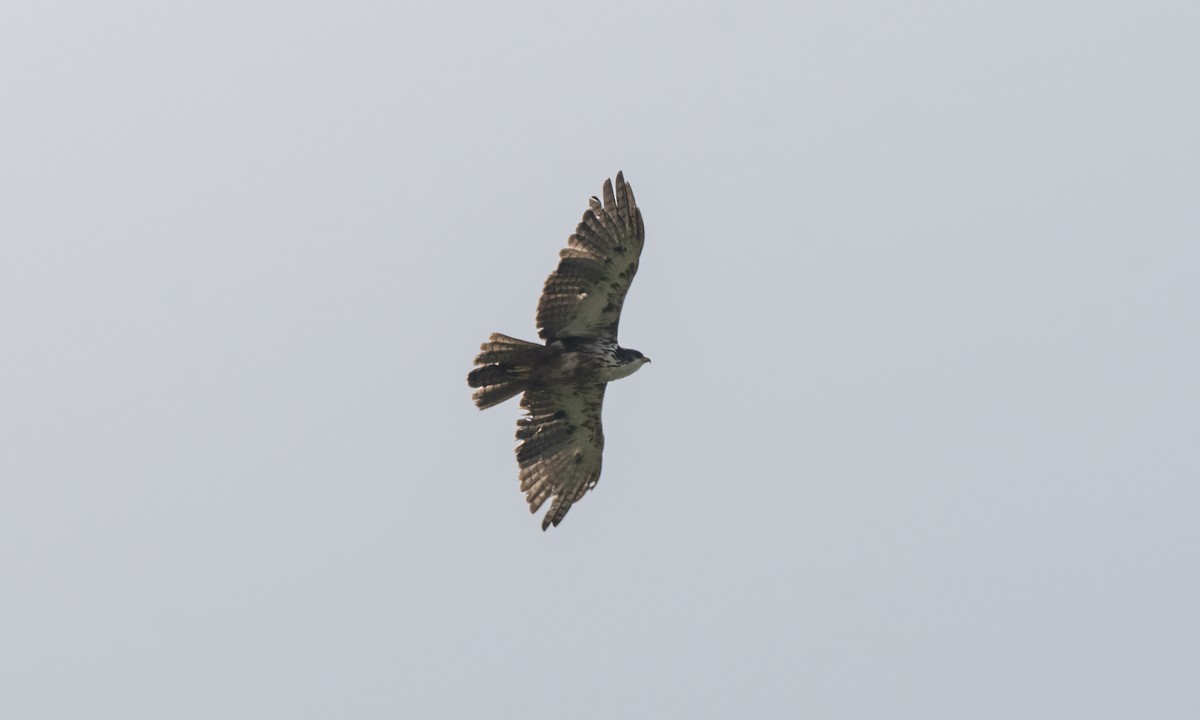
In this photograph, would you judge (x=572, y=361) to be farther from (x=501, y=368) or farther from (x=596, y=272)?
(x=596, y=272)

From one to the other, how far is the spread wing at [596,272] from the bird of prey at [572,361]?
0.01 metres

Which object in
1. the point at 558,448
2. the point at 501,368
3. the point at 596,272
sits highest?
the point at 596,272

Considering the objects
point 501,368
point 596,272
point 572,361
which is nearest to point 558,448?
point 572,361

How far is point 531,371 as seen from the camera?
2300 centimetres

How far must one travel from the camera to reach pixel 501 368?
22703mm

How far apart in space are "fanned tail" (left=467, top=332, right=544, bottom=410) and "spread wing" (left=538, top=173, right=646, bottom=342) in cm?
39

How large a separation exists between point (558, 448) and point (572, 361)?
181 cm

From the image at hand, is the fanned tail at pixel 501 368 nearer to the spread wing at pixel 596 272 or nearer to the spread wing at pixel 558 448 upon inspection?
the spread wing at pixel 596 272

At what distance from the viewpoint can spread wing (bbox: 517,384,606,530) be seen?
24016 millimetres

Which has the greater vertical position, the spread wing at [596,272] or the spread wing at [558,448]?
the spread wing at [596,272]

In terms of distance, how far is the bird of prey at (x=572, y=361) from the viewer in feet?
72.8

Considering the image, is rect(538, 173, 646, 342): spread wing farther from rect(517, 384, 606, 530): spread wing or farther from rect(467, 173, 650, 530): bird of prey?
rect(517, 384, 606, 530): spread wing

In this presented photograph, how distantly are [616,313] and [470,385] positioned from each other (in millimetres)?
2026

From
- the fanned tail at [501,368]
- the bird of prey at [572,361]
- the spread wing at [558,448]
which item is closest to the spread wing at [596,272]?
the bird of prey at [572,361]
